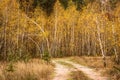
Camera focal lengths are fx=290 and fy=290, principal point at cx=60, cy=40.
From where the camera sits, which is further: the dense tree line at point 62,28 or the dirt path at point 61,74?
the dense tree line at point 62,28

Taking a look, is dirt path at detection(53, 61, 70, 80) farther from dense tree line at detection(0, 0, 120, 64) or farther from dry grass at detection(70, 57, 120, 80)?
dense tree line at detection(0, 0, 120, 64)

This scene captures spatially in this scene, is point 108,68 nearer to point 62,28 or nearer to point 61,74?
point 61,74

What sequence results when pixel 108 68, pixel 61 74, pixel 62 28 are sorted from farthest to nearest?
pixel 62 28
pixel 108 68
pixel 61 74

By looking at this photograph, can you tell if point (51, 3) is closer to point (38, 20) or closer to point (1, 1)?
point (38, 20)

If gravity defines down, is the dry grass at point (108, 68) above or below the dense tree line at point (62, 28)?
below

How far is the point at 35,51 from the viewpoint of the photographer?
159 feet

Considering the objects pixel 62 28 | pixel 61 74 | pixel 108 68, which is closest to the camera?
pixel 61 74

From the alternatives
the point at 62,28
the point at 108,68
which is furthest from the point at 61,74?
the point at 62,28

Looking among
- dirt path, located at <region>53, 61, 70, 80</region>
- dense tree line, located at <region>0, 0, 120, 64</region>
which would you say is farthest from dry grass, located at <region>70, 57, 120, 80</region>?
dense tree line, located at <region>0, 0, 120, 64</region>

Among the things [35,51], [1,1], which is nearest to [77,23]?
[35,51]

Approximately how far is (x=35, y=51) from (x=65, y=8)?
9193mm

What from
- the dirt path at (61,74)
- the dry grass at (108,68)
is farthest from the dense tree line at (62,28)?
the dirt path at (61,74)

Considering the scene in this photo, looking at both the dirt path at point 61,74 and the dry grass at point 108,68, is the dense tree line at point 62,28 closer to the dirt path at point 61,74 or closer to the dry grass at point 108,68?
the dry grass at point 108,68

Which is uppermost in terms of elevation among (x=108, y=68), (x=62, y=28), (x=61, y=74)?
(x=62, y=28)
